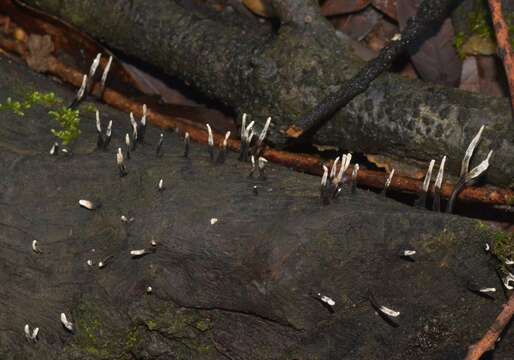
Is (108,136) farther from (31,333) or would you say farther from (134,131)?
(31,333)

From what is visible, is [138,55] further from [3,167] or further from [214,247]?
[214,247]

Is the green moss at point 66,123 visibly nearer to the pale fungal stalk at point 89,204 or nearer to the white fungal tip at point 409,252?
the pale fungal stalk at point 89,204

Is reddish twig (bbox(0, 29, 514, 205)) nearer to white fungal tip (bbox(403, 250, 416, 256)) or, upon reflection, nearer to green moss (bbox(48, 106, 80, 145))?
green moss (bbox(48, 106, 80, 145))

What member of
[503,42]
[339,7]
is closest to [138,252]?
[503,42]

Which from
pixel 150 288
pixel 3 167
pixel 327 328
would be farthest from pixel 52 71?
pixel 327 328

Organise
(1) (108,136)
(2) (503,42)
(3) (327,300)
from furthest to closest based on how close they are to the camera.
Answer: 1. (2) (503,42)
2. (1) (108,136)
3. (3) (327,300)

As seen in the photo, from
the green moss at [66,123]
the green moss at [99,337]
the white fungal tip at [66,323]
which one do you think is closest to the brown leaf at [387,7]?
the green moss at [66,123]

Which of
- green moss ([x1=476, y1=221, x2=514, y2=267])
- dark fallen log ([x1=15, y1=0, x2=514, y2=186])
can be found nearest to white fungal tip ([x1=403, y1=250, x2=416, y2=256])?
green moss ([x1=476, y1=221, x2=514, y2=267])
